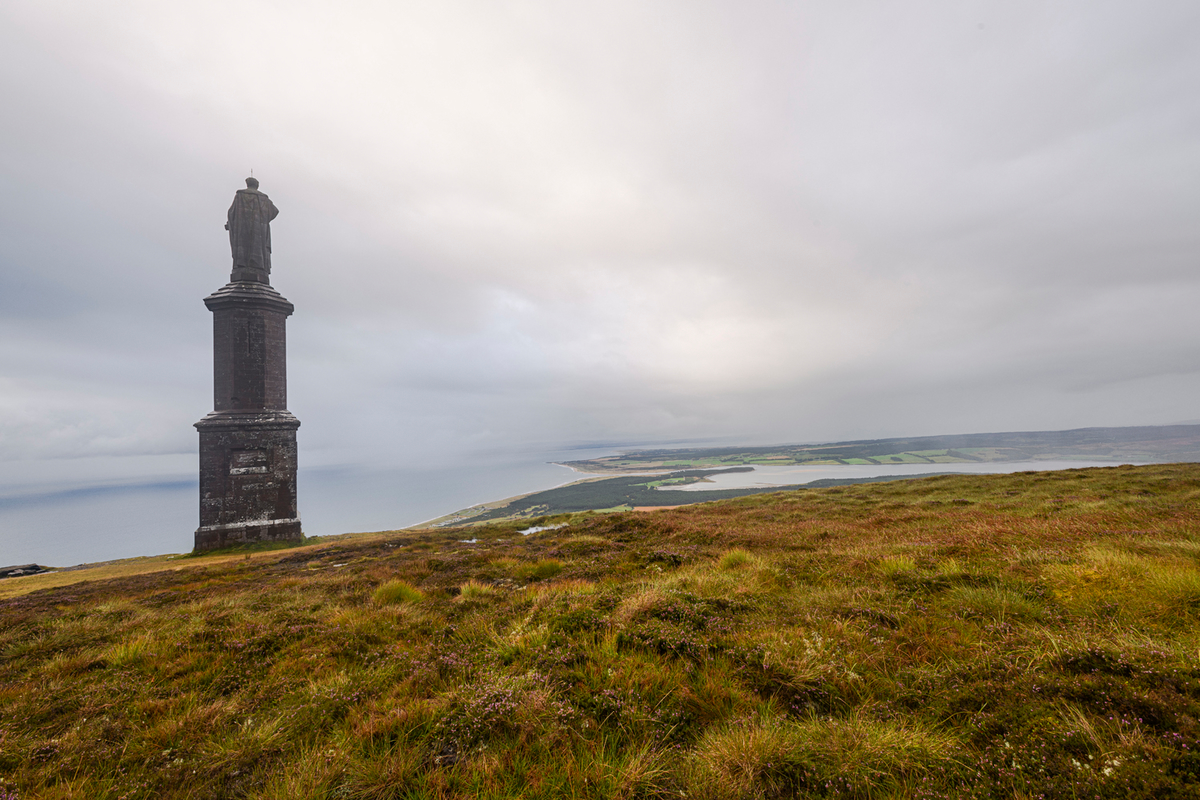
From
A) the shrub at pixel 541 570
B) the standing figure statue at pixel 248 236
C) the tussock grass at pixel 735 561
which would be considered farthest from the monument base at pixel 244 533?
the tussock grass at pixel 735 561

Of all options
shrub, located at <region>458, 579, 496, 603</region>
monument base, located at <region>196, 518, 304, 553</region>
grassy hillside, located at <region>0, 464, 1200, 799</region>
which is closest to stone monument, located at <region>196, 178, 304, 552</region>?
monument base, located at <region>196, 518, 304, 553</region>

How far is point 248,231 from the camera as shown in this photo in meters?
30.5

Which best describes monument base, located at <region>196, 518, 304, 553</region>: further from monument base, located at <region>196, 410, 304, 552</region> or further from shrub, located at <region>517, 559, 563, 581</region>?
shrub, located at <region>517, 559, 563, 581</region>

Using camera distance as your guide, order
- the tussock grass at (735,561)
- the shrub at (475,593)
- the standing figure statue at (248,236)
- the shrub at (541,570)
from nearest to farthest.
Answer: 1. the shrub at (475,593)
2. the tussock grass at (735,561)
3. the shrub at (541,570)
4. the standing figure statue at (248,236)

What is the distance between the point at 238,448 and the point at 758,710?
1400 inches

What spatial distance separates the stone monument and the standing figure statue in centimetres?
6

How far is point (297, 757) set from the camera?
389cm

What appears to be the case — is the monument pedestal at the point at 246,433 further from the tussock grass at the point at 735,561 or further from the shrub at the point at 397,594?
the tussock grass at the point at 735,561

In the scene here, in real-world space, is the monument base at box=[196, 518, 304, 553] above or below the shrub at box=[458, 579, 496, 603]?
below

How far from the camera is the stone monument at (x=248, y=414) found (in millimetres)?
27797

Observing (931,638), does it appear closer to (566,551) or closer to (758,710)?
(758,710)

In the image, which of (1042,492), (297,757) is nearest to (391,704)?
(297,757)

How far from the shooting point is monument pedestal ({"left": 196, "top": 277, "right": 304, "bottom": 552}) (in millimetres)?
27766

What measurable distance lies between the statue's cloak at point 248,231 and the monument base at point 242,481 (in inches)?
454
